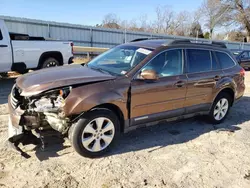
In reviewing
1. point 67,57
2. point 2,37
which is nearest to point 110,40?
point 67,57

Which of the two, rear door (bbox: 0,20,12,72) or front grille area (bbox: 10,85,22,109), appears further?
rear door (bbox: 0,20,12,72)

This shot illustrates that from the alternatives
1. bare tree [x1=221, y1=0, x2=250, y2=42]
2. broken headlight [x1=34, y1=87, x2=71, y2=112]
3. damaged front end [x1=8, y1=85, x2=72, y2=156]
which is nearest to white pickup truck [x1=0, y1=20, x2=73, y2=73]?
damaged front end [x1=8, y1=85, x2=72, y2=156]

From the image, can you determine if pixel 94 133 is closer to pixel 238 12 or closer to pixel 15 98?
pixel 15 98

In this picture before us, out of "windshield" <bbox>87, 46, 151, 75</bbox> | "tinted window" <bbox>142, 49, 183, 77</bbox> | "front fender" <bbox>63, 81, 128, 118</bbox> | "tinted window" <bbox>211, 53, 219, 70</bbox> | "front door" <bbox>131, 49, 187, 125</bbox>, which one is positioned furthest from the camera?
"tinted window" <bbox>211, 53, 219, 70</bbox>

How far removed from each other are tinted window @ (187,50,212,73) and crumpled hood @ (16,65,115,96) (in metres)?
1.77

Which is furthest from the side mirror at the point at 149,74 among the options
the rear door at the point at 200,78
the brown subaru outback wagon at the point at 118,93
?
the rear door at the point at 200,78

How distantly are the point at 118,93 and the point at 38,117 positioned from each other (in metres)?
1.20

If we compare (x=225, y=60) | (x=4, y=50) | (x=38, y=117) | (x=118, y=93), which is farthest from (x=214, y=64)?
(x=4, y=50)

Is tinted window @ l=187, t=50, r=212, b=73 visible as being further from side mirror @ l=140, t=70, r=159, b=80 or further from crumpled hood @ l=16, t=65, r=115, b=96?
crumpled hood @ l=16, t=65, r=115, b=96

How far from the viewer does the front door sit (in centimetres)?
411

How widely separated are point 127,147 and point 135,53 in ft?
5.48

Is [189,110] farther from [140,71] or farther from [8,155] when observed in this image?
[8,155]

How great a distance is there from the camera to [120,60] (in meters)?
4.62

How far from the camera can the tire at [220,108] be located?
18.1 feet
